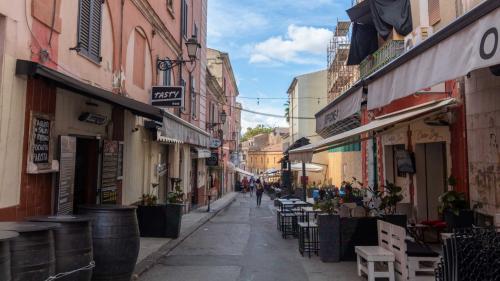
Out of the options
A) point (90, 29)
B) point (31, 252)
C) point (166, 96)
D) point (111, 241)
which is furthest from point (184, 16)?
point (31, 252)

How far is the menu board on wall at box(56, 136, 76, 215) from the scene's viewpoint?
283 inches

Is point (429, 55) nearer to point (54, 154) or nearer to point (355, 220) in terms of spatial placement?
point (355, 220)

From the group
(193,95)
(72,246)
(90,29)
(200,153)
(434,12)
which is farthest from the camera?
(200,153)

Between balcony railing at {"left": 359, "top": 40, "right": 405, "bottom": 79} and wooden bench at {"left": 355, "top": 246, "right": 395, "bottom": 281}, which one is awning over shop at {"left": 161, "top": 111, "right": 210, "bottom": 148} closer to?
wooden bench at {"left": 355, "top": 246, "right": 395, "bottom": 281}

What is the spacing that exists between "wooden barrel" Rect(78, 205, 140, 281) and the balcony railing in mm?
8712

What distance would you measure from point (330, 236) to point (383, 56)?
7.00 m

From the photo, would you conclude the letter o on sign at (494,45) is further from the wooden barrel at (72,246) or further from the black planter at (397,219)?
the black planter at (397,219)

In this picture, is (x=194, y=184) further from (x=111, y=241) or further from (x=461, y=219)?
(x=111, y=241)

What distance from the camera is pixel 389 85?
618 cm

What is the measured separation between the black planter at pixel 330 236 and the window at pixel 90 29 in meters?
5.08

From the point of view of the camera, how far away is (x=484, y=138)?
739cm

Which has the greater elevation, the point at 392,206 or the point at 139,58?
the point at 139,58

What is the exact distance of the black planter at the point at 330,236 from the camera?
834 centimetres

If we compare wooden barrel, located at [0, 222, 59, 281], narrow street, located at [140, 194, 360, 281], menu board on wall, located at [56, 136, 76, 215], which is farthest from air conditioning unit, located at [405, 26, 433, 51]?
wooden barrel, located at [0, 222, 59, 281]
